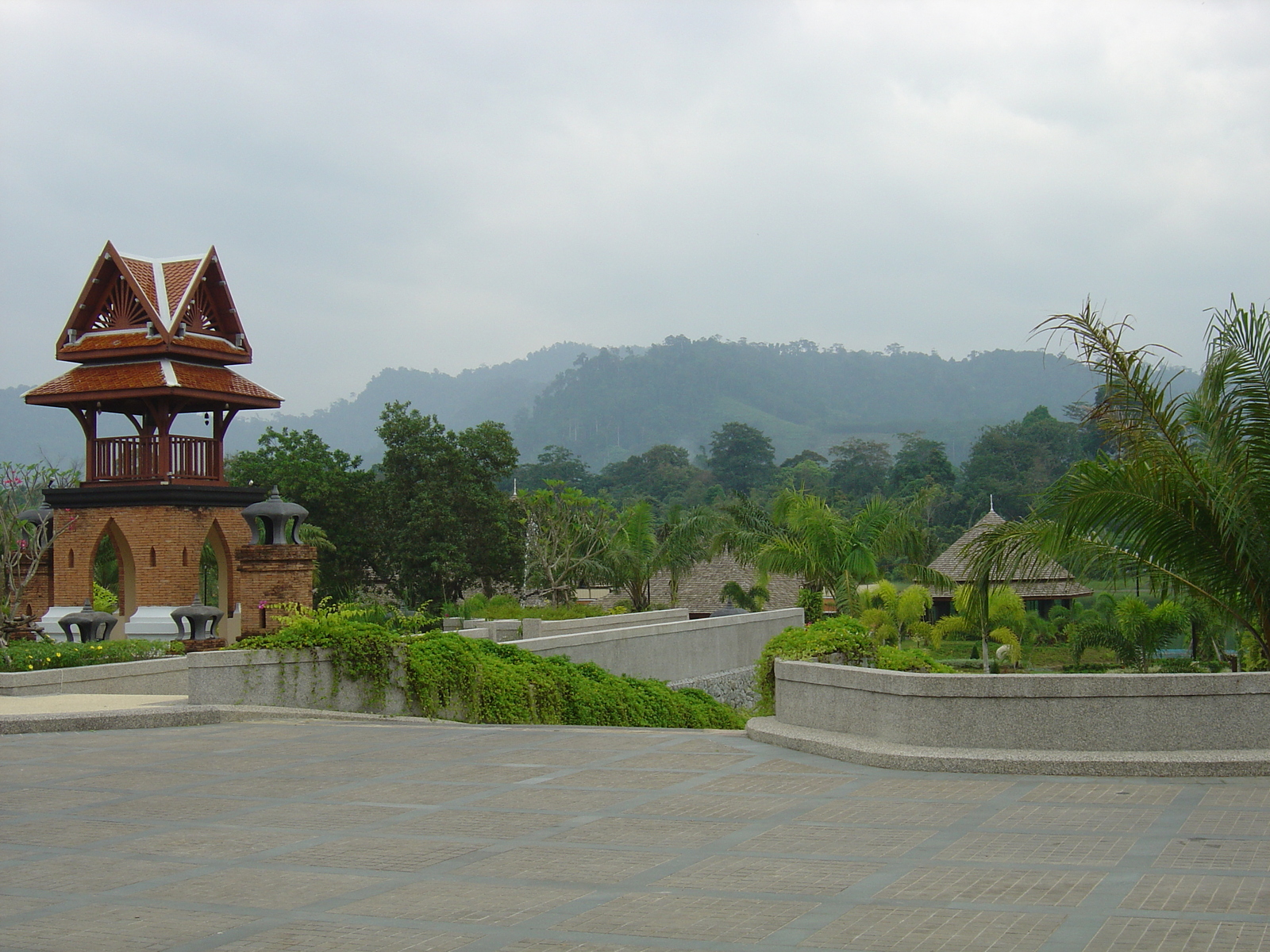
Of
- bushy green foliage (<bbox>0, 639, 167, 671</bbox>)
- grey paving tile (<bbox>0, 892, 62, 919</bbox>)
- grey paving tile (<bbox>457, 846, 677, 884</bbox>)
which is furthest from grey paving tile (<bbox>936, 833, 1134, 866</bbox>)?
bushy green foliage (<bbox>0, 639, 167, 671</bbox>)

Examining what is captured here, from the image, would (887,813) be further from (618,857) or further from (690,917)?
(690,917)

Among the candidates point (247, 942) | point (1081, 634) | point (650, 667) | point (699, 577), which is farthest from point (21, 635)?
point (699, 577)

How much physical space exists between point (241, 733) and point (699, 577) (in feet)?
124

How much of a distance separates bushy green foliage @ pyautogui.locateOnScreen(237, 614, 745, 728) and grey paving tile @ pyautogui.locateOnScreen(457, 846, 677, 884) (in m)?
8.11

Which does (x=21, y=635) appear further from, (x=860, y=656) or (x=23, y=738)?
(x=860, y=656)

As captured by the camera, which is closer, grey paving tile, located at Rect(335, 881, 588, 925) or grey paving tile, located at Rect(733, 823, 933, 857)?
grey paving tile, located at Rect(335, 881, 588, 925)

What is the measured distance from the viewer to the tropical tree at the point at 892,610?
28812 mm

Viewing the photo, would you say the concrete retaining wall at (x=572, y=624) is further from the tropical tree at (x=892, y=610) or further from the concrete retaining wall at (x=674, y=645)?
the tropical tree at (x=892, y=610)

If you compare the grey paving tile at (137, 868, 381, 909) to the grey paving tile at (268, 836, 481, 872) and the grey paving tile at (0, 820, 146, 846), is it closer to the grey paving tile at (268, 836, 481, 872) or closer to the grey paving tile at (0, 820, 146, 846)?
the grey paving tile at (268, 836, 481, 872)

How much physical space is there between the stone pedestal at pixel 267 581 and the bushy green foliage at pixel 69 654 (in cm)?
186

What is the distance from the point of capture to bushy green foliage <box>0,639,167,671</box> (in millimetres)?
18594

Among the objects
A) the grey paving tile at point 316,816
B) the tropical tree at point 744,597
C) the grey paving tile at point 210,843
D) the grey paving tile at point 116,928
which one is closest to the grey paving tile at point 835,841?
the grey paving tile at point 316,816

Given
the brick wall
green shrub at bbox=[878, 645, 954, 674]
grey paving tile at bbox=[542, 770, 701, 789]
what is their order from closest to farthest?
grey paving tile at bbox=[542, 770, 701, 789] → green shrub at bbox=[878, 645, 954, 674] → the brick wall

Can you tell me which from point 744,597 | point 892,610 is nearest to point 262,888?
point 892,610
